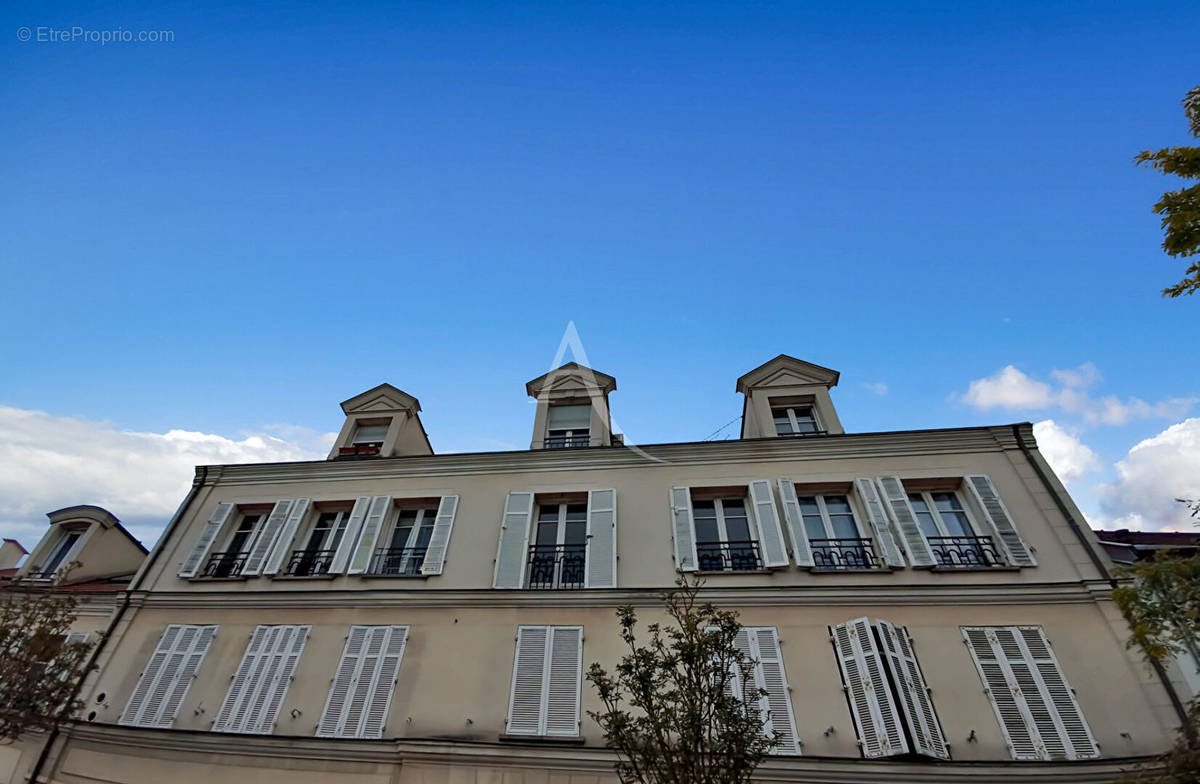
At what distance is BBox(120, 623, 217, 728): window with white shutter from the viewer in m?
9.02

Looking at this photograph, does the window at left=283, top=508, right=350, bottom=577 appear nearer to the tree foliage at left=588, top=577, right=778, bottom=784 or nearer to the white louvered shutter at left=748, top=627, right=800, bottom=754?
the tree foliage at left=588, top=577, right=778, bottom=784

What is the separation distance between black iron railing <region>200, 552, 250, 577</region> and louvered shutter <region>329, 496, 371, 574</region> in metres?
1.97

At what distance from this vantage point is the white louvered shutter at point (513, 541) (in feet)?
31.5

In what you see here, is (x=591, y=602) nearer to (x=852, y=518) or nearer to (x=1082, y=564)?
(x=852, y=518)

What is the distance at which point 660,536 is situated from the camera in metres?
9.84

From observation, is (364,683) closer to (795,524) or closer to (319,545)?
(319,545)

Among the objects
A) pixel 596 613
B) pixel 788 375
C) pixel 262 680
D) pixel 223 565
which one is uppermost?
pixel 788 375

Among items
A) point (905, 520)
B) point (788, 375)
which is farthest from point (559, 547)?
point (788, 375)

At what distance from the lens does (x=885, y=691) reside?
7.48 meters

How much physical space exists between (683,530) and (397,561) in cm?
544

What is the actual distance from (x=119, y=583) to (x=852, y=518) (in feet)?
49.7

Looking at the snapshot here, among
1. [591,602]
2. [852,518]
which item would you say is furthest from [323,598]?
[852,518]

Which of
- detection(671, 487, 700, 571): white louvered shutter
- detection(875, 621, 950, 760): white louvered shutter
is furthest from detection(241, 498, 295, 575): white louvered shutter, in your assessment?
detection(875, 621, 950, 760): white louvered shutter

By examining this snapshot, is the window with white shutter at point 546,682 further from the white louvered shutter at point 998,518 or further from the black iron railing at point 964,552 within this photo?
the white louvered shutter at point 998,518
